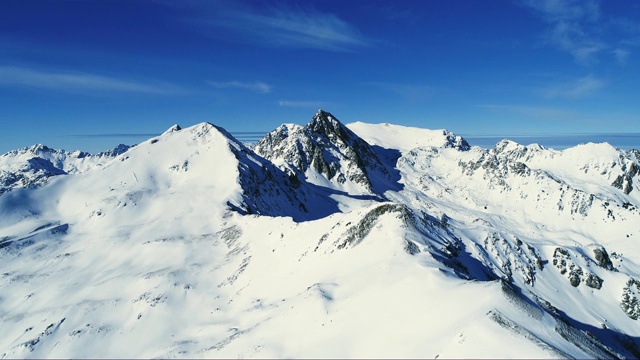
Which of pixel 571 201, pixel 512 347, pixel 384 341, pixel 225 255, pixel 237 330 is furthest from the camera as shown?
pixel 571 201

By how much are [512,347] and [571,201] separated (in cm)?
21106

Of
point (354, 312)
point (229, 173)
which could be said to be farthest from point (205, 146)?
point (354, 312)

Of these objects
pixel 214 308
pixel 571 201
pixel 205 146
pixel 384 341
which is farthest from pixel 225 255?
pixel 571 201

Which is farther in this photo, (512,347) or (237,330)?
(237,330)

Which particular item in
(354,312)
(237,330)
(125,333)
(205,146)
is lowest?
(125,333)

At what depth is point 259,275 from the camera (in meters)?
67.1

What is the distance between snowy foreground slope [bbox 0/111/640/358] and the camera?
33.4m

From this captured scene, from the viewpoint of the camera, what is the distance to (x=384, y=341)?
32.2 m

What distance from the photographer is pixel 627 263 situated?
12575 centimetres

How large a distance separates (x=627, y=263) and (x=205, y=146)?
6198 inches

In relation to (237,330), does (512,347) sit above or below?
above

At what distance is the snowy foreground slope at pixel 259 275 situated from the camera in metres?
33.4

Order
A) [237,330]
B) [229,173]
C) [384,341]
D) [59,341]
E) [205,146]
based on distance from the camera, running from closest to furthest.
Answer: [384,341] < [237,330] < [59,341] < [229,173] < [205,146]

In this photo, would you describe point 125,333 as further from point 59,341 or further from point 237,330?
point 237,330
